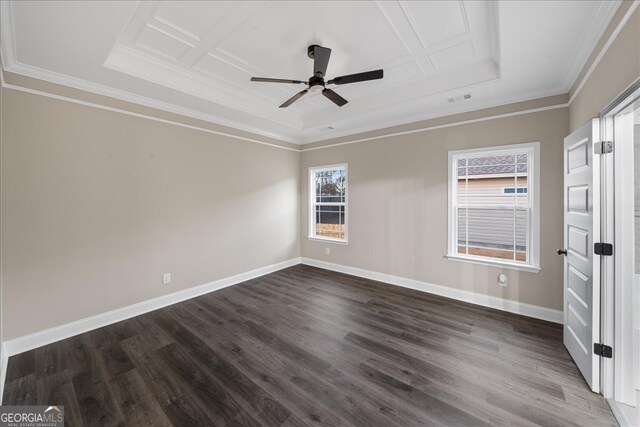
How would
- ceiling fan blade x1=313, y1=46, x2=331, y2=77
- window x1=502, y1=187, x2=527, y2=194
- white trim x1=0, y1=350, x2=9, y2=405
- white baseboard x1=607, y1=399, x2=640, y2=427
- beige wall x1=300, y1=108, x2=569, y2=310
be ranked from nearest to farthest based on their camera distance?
white baseboard x1=607, y1=399, x2=640, y2=427 → white trim x1=0, y1=350, x2=9, y2=405 → ceiling fan blade x1=313, y1=46, x2=331, y2=77 → beige wall x1=300, y1=108, x2=569, y2=310 → window x1=502, y1=187, x2=527, y2=194

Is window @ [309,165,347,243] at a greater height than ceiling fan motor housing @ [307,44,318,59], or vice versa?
ceiling fan motor housing @ [307,44,318,59]

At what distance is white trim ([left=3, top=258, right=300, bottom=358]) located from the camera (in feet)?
7.95

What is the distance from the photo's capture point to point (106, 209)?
9.65 ft

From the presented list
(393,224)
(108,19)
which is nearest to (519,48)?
(393,224)

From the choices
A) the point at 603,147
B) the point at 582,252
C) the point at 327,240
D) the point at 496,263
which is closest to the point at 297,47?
the point at 603,147

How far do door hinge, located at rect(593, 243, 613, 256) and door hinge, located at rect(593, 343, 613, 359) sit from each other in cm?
68

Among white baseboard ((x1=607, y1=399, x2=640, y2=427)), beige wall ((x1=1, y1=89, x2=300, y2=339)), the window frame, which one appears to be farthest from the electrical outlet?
beige wall ((x1=1, y1=89, x2=300, y2=339))

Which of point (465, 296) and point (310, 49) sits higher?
point (310, 49)

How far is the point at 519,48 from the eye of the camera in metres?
2.20

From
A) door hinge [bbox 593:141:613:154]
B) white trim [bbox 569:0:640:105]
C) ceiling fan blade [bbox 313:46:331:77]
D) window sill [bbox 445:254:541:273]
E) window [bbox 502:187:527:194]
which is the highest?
ceiling fan blade [bbox 313:46:331:77]

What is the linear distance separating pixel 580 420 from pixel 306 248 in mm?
4435

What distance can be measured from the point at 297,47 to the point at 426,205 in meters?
2.77

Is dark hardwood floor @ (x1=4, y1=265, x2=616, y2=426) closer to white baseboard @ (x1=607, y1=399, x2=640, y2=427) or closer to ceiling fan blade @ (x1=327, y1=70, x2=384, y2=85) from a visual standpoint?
white baseboard @ (x1=607, y1=399, x2=640, y2=427)

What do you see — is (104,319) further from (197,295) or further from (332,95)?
(332,95)
